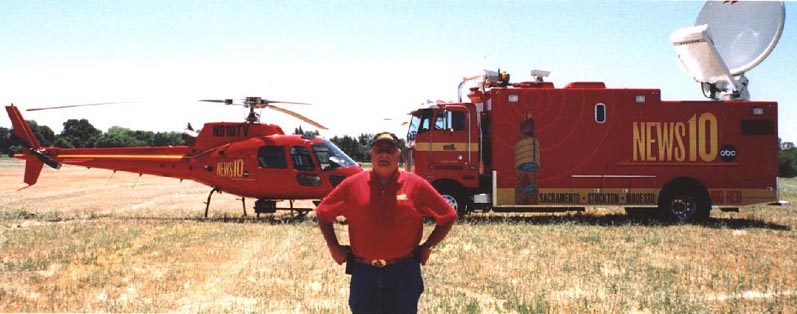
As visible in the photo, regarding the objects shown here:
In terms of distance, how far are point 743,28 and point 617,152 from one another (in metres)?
4.17

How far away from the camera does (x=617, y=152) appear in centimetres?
1467

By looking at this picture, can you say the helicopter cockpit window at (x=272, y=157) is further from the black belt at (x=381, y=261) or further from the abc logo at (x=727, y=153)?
the black belt at (x=381, y=261)

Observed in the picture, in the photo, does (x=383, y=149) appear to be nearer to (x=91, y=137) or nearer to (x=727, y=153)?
(x=727, y=153)

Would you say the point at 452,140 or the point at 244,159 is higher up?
the point at 452,140

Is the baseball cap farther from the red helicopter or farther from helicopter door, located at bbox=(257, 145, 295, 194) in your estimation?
helicopter door, located at bbox=(257, 145, 295, 194)

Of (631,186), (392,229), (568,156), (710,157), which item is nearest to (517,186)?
(568,156)

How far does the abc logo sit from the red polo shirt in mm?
12542

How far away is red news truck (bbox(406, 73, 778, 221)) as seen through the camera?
48.0 feet

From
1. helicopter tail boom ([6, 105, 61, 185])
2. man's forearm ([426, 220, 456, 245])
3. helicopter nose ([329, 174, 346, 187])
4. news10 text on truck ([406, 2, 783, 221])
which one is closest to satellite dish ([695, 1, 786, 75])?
news10 text on truck ([406, 2, 783, 221])

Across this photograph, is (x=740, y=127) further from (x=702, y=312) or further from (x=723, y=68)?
(x=702, y=312)

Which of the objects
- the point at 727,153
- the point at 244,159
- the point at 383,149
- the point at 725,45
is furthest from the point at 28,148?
the point at 725,45

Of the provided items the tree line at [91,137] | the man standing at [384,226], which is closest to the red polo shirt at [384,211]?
the man standing at [384,226]

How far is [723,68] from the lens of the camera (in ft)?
48.8

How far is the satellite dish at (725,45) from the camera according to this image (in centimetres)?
1459
